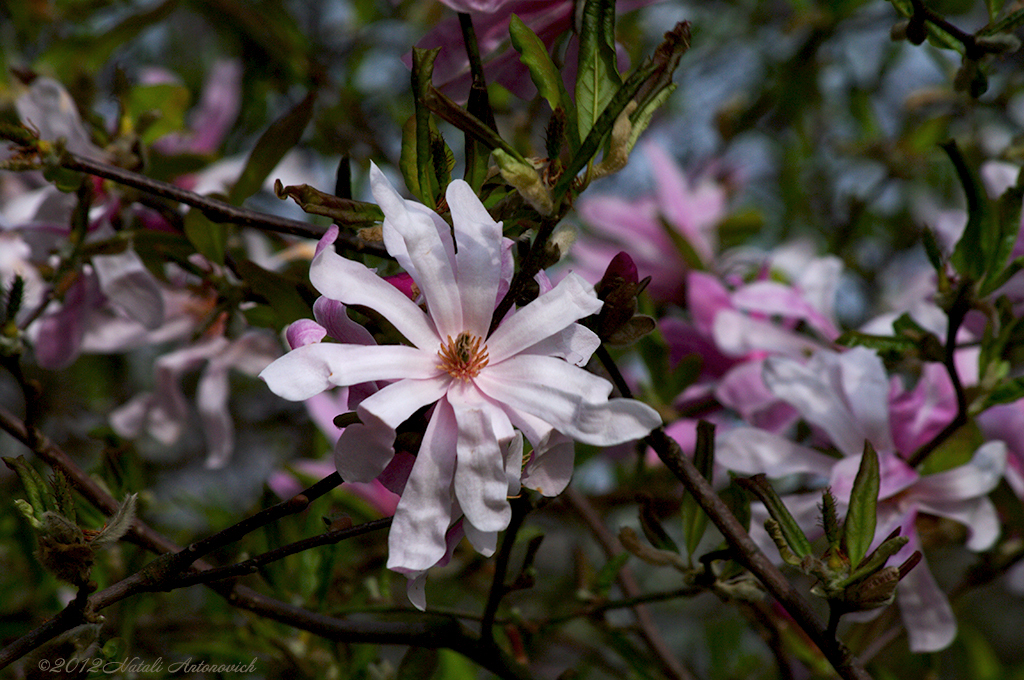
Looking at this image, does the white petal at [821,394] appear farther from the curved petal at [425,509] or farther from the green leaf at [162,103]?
the green leaf at [162,103]

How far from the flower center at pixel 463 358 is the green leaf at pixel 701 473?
0.76 ft

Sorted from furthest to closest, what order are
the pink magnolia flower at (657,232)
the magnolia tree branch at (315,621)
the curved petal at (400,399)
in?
the pink magnolia flower at (657,232)
the magnolia tree branch at (315,621)
the curved petal at (400,399)

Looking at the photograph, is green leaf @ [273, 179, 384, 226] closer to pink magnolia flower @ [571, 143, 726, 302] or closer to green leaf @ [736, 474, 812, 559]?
green leaf @ [736, 474, 812, 559]

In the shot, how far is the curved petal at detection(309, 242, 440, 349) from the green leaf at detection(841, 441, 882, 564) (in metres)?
0.30

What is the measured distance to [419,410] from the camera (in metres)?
0.51

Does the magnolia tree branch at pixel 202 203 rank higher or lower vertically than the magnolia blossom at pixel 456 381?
higher

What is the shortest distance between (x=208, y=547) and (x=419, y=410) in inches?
5.6

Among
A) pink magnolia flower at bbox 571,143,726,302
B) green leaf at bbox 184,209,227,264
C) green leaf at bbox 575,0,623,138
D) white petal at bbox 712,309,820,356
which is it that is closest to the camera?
green leaf at bbox 575,0,623,138

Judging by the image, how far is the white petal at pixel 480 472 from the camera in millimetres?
467

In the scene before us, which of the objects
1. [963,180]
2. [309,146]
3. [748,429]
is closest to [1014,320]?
[963,180]

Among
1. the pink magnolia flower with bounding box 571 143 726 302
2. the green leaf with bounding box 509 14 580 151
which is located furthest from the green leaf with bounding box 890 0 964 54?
the pink magnolia flower with bounding box 571 143 726 302

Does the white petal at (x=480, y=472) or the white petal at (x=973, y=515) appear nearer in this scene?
the white petal at (x=480, y=472)

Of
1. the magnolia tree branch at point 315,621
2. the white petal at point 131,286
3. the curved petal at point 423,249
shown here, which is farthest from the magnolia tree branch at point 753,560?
the white petal at point 131,286

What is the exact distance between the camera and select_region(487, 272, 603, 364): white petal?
1.59 ft
